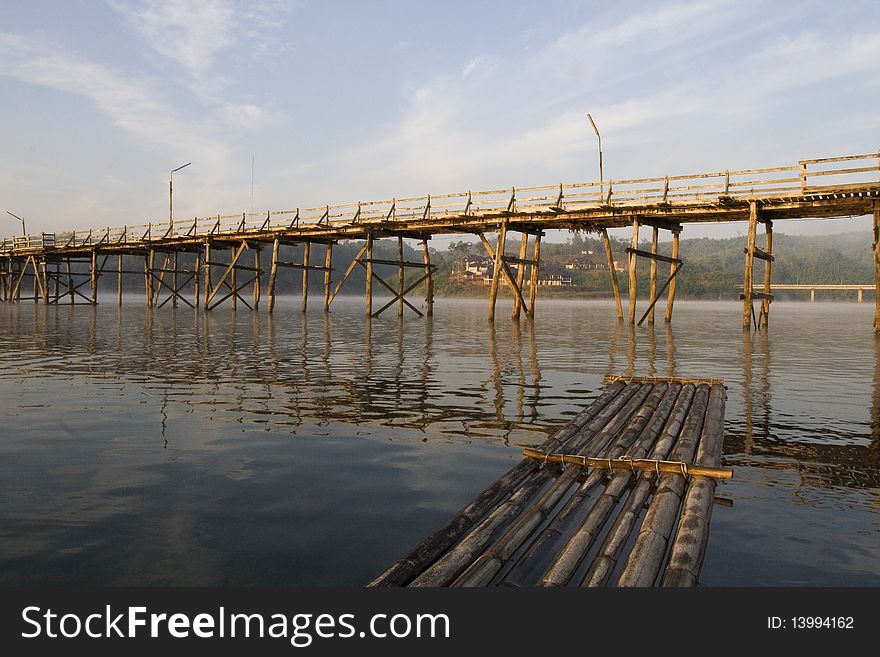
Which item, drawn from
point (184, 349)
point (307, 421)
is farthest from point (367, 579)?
point (184, 349)

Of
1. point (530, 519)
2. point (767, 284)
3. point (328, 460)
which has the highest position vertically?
point (767, 284)

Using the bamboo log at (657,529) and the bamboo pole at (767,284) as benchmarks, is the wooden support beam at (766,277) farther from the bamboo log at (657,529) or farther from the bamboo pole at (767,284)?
the bamboo log at (657,529)

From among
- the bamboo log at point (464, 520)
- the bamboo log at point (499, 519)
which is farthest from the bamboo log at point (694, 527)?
the bamboo log at point (464, 520)

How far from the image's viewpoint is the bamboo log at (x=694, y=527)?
3.77 m

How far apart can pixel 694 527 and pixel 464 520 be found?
1.71m

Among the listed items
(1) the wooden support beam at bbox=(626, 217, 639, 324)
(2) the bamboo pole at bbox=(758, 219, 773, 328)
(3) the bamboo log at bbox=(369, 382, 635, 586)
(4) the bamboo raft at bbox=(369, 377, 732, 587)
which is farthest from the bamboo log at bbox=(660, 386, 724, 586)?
(2) the bamboo pole at bbox=(758, 219, 773, 328)

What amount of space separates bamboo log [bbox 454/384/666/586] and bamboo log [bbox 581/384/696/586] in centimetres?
37

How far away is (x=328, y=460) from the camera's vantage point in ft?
22.8

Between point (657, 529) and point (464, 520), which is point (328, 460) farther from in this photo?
point (657, 529)

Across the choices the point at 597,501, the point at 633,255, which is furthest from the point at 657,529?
the point at 633,255

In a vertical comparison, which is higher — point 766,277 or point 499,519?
point 766,277

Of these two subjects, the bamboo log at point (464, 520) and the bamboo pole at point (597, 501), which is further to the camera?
the bamboo pole at point (597, 501)

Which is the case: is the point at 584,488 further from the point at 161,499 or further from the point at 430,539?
the point at 161,499

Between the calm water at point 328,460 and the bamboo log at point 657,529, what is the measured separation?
352 millimetres
